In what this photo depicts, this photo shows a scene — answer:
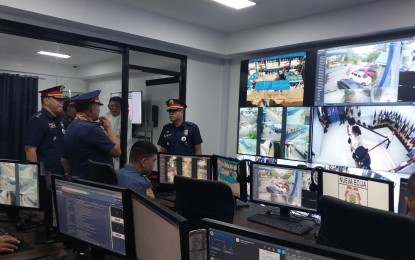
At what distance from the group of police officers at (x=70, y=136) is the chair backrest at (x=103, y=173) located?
280 mm

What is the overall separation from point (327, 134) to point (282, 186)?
1.82 m

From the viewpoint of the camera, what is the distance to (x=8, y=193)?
2.13 m

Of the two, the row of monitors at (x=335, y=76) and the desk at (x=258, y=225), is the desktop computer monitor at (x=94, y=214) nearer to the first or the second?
the desk at (x=258, y=225)

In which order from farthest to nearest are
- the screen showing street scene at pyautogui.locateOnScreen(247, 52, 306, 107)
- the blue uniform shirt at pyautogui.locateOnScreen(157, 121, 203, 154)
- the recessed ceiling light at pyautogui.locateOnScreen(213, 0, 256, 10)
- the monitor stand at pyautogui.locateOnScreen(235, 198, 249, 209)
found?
1. the screen showing street scene at pyautogui.locateOnScreen(247, 52, 306, 107)
2. the blue uniform shirt at pyautogui.locateOnScreen(157, 121, 203, 154)
3. the recessed ceiling light at pyautogui.locateOnScreen(213, 0, 256, 10)
4. the monitor stand at pyautogui.locateOnScreen(235, 198, 249, 209)

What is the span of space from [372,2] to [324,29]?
0.58 m

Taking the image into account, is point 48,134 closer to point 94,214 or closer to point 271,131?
point 94,214

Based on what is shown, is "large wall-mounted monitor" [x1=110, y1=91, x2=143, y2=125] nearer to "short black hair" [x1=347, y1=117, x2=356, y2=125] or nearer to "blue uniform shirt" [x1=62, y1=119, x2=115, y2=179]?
"blue uniform shirt" [x1=62, y1=119, x2=115, y2=179]

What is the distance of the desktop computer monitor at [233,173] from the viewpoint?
2699 millimetres

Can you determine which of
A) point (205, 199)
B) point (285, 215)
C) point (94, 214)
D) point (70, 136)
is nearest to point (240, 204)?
point (285, 215)

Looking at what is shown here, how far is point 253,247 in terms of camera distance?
0.95 m

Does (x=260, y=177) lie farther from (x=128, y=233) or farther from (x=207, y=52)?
(x=207, y=52)

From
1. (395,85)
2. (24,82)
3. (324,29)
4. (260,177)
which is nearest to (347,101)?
(395,85)

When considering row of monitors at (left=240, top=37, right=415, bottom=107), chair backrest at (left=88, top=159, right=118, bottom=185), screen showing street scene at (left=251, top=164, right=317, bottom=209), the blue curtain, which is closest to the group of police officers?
chair backrest at (left=88, top=159, right=118, bottom=185)

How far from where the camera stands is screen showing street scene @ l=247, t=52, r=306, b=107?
434 cm
